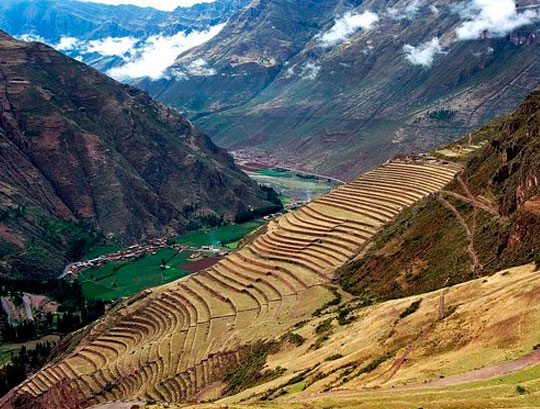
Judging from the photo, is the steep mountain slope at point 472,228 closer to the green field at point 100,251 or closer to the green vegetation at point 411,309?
the green vegetation at point 411,309

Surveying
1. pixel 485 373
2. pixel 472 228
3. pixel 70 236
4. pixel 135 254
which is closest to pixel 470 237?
pixel 472 228

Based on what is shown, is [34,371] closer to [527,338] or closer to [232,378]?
[232,378]

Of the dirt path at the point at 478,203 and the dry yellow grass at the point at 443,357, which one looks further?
the dirt path at the point at 478,203

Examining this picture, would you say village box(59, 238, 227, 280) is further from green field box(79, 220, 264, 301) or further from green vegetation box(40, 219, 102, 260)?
green vegetation box(40, 219, 102, 260)

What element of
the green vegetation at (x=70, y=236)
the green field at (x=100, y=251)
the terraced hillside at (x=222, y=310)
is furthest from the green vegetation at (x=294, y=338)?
the green vegetation at (x=70, y=236)

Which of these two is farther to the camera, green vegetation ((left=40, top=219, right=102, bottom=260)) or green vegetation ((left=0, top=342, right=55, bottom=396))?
green vegetation ((left=40, top=219, right=102, bottom=260))

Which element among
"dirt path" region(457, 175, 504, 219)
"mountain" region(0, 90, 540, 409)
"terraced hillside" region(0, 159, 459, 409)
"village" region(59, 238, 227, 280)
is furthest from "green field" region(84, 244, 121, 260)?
"dirt path" region(457, 175, 504, 219)

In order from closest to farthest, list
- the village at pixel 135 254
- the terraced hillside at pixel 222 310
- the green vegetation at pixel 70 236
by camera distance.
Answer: the terraced hillside at pixel 222 310 < the village at pixel 135 254 < the green vegetation at pixel 70 236
